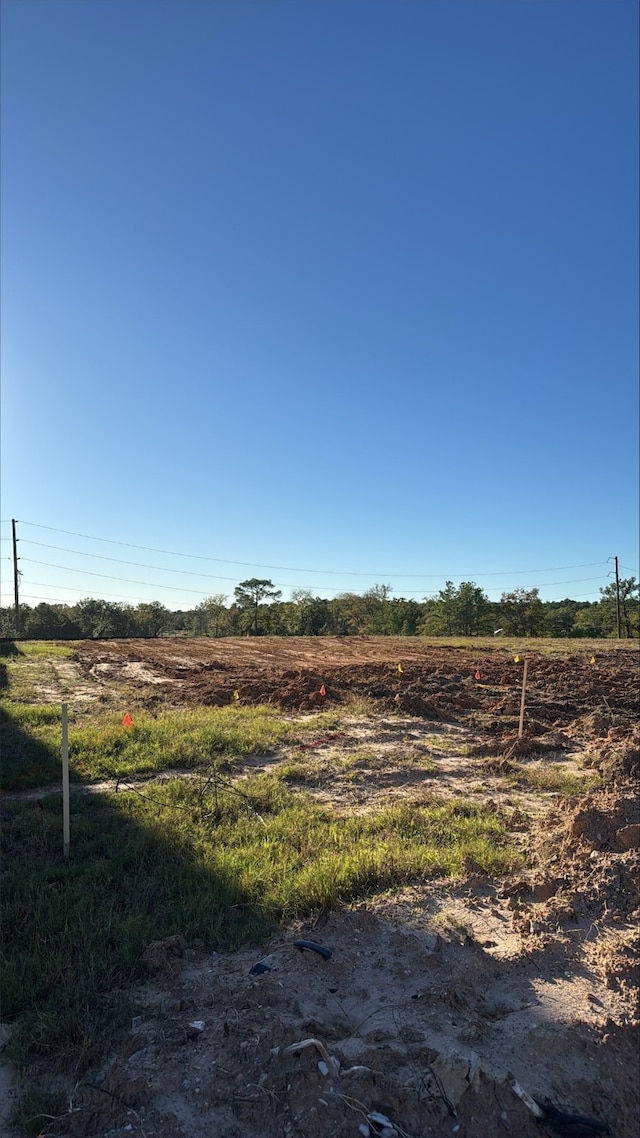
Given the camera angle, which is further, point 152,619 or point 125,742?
point 152,619

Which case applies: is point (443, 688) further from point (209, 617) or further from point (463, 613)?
point (209, 617)

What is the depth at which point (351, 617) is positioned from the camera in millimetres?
82500

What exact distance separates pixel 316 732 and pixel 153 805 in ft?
14.0

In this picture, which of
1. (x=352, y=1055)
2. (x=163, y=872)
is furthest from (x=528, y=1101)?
(x=163, y=872)

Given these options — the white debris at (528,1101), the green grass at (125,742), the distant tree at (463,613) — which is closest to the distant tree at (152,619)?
the distant tree at (463,613)

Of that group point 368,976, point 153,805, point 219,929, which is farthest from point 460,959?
point 153,805

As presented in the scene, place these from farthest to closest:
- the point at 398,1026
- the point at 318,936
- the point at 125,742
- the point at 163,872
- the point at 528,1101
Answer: the point at 125,742 → the point at 163,872 → the point at 318,936 → the point at 398,1026 → the point at 528,1101

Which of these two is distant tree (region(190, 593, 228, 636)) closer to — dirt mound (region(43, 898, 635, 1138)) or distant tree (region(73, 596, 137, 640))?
distant tree (region(73, 596, 137, 640))

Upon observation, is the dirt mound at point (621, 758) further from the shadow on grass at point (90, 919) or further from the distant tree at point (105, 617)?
the distant tree at point (105, 617)

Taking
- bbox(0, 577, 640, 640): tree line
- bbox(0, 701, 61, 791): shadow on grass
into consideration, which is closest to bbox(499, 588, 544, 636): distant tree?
bbox(0, 577, 640, 640): tree line

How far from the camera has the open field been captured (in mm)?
2598

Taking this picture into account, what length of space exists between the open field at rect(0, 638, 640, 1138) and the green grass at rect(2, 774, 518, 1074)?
0.8 inches

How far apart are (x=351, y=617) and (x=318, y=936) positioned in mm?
78791

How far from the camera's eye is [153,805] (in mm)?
6656
